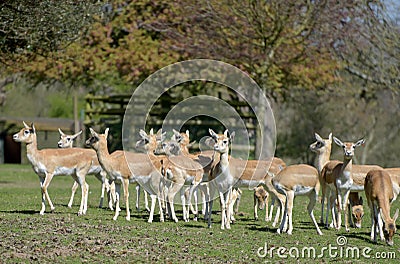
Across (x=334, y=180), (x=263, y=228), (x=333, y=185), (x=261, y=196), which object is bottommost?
(x=263, y=228)

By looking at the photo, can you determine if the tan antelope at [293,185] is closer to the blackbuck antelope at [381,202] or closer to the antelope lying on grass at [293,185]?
the antelope lying on grass at [293,185]

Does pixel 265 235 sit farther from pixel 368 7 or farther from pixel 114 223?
pixel 368 7

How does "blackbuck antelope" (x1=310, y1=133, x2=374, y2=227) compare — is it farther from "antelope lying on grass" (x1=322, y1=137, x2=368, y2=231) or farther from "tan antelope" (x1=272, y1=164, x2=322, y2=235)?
"tan antelope" (x1=272, y1=164, x2=322, y2=235)

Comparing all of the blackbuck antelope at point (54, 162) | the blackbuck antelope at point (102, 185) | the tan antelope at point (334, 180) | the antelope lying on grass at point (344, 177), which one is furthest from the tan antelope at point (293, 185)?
the blackbuck antelope at point (102, 185)

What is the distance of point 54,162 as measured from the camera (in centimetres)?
1549

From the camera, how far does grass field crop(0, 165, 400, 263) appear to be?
430 inches

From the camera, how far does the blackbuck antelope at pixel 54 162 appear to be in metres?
15.4

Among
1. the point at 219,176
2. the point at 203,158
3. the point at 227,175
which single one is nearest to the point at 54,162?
the point at 203,158

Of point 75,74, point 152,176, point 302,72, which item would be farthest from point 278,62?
point 152,176

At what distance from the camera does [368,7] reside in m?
29.0

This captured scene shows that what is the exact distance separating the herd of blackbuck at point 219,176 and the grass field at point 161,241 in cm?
35

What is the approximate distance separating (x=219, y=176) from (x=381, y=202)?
2899 mm

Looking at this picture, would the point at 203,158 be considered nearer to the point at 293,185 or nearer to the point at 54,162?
the point at 293,185

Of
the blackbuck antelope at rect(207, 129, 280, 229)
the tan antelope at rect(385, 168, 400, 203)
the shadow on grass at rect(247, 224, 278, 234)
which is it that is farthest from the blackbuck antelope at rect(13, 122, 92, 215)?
the tan antelope at rect(385, 168, 400, 203)
